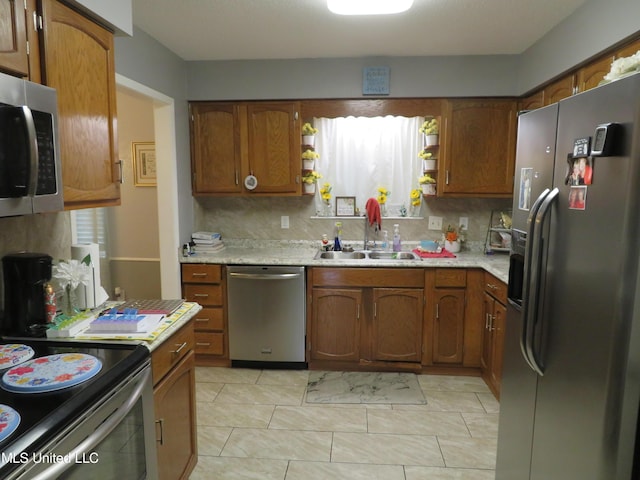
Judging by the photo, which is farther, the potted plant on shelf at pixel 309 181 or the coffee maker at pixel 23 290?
the potted plant on shelf at pixel 309 181

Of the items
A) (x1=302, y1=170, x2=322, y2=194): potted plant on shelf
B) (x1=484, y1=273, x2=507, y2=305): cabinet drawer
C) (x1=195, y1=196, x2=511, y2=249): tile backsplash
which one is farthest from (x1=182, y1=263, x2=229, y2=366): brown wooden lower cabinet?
(x1=484, y1=273, x2=507, y2=305): cabinet drawer

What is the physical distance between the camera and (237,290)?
11.0 feet

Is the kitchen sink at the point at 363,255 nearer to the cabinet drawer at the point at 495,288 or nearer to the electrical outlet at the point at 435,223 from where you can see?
the electrical outlet at the point at 435,223

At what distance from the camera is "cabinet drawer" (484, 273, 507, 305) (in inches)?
111

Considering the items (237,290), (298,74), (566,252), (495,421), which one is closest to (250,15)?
(298,74)

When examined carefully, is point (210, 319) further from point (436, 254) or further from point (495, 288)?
point (495, 288)

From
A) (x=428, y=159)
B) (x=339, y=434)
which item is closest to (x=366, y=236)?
(x=428, y=159)

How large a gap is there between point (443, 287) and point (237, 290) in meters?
1.61

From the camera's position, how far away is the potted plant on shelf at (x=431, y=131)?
3.51m

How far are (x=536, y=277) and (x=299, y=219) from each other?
2599 mm

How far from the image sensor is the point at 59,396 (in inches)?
46.5

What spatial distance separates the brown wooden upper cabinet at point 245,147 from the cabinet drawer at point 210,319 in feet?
3.29

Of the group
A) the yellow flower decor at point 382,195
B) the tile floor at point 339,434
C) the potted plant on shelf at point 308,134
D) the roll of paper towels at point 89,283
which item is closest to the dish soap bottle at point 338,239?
the yellow flower decor at point 382,195

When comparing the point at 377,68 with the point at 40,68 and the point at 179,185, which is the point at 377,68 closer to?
the point at 179,185
